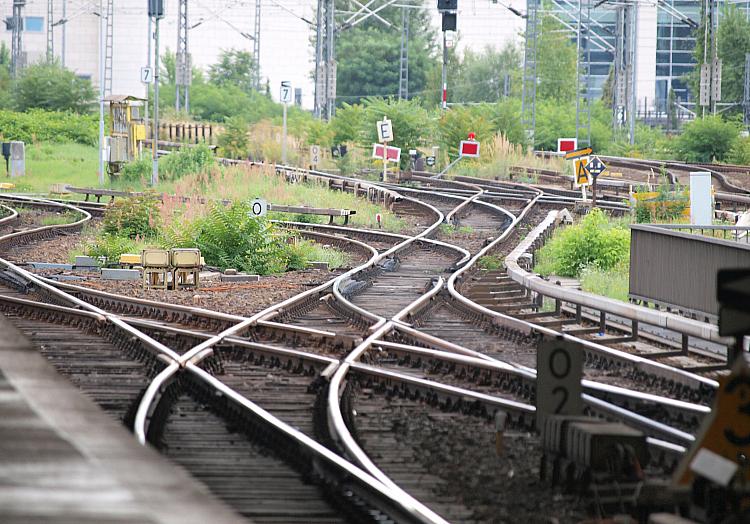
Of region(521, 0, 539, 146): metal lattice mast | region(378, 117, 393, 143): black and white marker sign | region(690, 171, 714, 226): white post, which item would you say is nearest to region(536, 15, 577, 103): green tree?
region(521, 0, 539, 146): metal lattice mast

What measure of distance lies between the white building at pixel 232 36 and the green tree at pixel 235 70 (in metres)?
1.20

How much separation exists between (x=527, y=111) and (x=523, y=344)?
1566 inches

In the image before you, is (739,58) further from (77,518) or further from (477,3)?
(77,518)

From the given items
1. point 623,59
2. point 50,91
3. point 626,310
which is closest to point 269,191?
point 626,310

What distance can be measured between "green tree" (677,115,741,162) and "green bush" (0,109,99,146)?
2471 centimetres

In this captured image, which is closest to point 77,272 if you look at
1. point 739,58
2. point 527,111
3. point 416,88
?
point 527,111

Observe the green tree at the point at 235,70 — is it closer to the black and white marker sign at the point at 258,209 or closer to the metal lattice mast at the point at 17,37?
the metal lattice mast at the point at 17,37

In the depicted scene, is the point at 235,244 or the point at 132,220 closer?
the point at 235,244

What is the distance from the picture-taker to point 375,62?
8788 centimetres

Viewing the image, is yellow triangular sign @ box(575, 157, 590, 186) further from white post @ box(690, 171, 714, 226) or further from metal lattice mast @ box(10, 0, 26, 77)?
metal lattice mast @ box(10, 0, 26, 77)

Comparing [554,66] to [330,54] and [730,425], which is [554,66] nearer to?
[330,54]

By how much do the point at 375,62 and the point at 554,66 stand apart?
1921 cm

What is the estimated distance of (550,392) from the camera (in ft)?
26.4

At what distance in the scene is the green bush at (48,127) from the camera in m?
52.4
